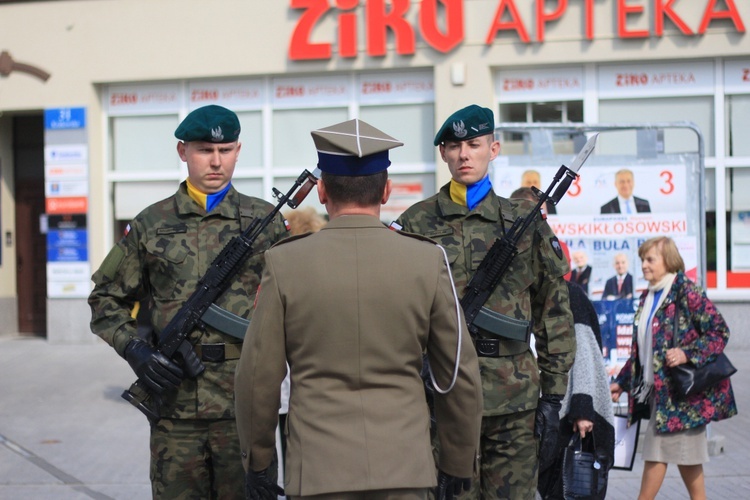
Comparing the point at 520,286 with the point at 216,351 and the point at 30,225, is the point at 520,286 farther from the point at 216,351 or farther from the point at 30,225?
the point at 30,225

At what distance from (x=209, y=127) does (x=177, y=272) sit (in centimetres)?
62

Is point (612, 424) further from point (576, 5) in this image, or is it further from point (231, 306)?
point (576, 5)

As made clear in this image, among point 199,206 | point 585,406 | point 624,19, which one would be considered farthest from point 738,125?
point 199,206

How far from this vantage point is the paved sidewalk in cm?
643

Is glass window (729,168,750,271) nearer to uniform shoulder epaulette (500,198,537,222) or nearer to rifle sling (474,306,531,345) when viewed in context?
uniform shoulder epaulette (500,198,537,222)

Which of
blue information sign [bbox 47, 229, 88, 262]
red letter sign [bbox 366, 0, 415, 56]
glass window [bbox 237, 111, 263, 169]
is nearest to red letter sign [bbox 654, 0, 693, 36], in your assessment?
Result: red letter sign [bbox 366, 0, 415, 56]

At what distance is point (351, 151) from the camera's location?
2725mm

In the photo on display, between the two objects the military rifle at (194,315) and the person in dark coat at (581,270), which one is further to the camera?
the person in dark coat at (581,270)

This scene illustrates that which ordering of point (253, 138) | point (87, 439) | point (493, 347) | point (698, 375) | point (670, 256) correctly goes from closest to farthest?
1. point (493, 347)
2. point (698, 375)
3. point (670, 256)
4. point (87, 439)
5. point (253, 138)

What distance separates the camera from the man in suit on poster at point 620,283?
7.07m

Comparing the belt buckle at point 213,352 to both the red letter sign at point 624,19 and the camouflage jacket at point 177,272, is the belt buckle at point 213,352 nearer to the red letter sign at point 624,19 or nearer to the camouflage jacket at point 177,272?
the camouflage jacket at point 177,272

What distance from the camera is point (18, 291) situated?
46.4 ft

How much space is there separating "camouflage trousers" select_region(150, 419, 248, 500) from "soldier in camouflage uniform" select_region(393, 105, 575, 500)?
95 centimetres

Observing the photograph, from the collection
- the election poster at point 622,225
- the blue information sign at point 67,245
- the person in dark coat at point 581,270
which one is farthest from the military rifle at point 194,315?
the blue information sign at point 67,245
